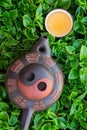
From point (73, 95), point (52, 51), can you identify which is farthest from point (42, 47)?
point (73, 95)

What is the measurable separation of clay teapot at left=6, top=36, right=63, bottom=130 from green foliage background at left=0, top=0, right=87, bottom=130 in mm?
83

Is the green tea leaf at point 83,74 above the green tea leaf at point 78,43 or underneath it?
underneath

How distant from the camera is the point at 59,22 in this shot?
149 centimetres

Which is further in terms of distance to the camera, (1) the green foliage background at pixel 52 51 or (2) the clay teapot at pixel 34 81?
(1) the green foliage background at pixel 52 51

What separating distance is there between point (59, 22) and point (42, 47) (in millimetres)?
146

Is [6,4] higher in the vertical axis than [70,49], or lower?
higher

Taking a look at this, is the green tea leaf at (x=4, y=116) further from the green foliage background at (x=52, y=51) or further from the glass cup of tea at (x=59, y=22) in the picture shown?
the glass cup of tea at (x=59, y=22)

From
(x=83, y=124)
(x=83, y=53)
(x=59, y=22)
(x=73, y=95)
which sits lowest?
(x=83, y=124)

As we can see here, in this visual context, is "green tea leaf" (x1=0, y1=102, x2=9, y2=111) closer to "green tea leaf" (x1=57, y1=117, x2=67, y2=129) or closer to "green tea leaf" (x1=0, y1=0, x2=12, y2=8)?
"green tea leaf" (x1=57, y1=117, x2=67, y2=129)

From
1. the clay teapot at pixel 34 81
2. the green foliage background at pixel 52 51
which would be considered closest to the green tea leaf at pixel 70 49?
the green foliage background at pixel 52 51

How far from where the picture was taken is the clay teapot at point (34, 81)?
1327 millimetres

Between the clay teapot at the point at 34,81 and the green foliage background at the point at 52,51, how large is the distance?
83 millimetres

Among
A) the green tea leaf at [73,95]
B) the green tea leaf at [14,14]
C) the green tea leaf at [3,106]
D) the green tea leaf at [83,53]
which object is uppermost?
the green tea leaf at [14,14]

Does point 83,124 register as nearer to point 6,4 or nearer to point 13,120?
point 13,120
